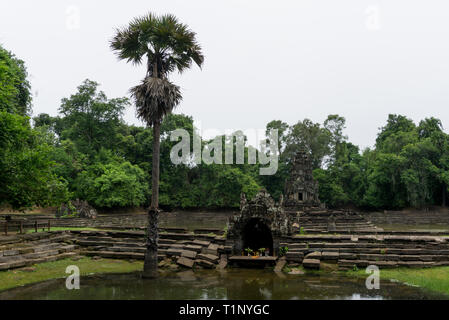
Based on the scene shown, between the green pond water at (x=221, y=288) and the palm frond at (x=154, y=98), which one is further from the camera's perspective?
the palm frond at (x=154, y=98)

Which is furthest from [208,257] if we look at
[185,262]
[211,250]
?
[185,262]

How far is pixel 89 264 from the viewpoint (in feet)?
52.9

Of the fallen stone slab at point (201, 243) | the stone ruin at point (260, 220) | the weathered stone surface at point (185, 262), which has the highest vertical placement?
the stone ruin at point (260, 220)

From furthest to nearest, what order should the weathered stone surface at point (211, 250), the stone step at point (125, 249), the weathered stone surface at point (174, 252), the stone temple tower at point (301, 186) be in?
the stone temple tower at point (301, 186) < the stone step at point (125, 249) < the weathered stone surface at point (211, 250) < the weathered stone surface at point (174, 252)

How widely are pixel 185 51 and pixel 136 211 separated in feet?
117

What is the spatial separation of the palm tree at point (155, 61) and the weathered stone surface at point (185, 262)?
80.9 inches

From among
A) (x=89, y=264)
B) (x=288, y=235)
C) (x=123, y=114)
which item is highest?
(x=123, y=114)

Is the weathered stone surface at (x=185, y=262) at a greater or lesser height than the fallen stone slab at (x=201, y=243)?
lesser

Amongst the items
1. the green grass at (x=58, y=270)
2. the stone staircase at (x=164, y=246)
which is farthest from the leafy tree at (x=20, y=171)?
the stone staircase at (x=164, y=246)

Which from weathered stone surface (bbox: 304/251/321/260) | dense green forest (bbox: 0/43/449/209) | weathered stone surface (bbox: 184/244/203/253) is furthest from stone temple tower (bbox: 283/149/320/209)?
weathered stone surface (bbox: 304/251/321/260)

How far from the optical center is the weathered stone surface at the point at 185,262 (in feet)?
51.7

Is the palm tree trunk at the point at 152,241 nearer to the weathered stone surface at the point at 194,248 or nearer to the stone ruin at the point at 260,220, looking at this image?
the weathered stone surface at the point at 194,248
